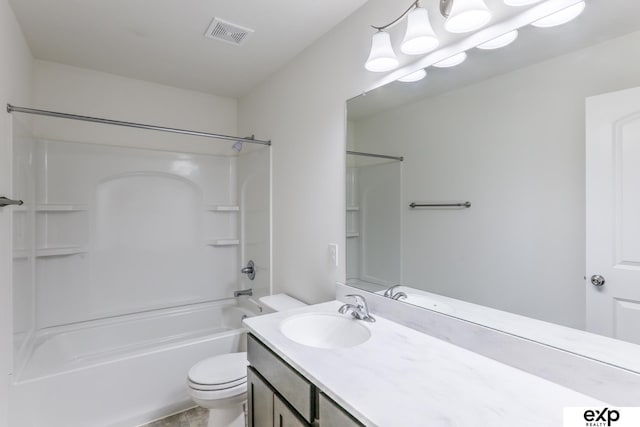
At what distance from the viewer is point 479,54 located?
1.18m

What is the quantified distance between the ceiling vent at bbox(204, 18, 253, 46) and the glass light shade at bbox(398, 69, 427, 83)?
110 centimetres

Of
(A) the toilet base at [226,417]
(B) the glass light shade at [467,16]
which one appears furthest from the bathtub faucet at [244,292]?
(B) the glass light shade at [467,16]

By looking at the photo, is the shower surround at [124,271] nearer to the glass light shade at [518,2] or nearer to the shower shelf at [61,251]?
the shower shelf at [61,251]

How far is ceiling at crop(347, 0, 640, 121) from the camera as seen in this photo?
87 centimetres

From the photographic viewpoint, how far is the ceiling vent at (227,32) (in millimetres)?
1869

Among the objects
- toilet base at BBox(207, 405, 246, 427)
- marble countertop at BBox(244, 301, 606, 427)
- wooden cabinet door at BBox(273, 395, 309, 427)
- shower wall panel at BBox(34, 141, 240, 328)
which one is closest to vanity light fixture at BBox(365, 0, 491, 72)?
marble countertop at BBox(244, 301, 606, 427)

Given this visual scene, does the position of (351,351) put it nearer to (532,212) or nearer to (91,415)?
(532,212)

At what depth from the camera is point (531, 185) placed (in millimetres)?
1060

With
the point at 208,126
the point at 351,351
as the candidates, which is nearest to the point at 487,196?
the point at 351,351

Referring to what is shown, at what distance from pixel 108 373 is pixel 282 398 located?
4.67ft

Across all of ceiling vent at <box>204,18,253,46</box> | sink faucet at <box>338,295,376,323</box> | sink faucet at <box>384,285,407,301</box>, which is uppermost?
ceiling vent at <box>204,18,253,46</box>

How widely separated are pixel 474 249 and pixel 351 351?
626 millimetres

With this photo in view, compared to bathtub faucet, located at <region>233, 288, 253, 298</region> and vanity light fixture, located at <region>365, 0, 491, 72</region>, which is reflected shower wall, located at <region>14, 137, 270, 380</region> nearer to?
bathtub faucet, located at <region>233, 288, 253, 298</region>

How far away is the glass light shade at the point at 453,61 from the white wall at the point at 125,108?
95.6 inches
